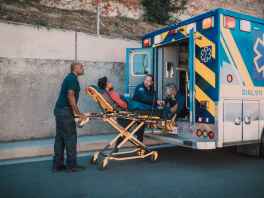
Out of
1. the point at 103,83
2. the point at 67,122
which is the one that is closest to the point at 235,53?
the point at 103,83

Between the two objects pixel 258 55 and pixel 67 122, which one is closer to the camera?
pixel 67 122

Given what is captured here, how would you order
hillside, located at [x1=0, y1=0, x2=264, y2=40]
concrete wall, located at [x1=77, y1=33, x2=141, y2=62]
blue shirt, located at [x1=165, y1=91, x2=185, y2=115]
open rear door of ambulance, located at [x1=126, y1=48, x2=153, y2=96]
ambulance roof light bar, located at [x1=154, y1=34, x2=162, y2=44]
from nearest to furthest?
blue shirt, located at [x1=165, y1=91, x2=185, y2=115]
ambulance roof light bar, located at [x1=154, y1=34, x2=162, y2=44]
open rear door of ambulance, located at [x1=126, y1=48, x2=153, y2=96]
concrete wall, located at [x1=77, y1=33, x2=141, y2=62]
hillside, located at [x1=0, y1=0, x2=264, y2=40]

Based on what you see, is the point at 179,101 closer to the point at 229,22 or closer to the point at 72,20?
the point at 229,22

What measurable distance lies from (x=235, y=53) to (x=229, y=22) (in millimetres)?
589

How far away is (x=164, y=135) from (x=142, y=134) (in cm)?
64

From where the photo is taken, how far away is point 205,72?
4.54 metres

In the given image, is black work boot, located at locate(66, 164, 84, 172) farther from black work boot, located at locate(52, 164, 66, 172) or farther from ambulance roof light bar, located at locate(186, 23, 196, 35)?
ambulance roof light bar, located at locate(186, 23, 196, 35)

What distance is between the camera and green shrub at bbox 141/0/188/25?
10.6 m

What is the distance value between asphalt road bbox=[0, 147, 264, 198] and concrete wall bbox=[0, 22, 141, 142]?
6.51ft

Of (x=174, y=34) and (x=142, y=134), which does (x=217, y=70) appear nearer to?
(x=174, y=34)

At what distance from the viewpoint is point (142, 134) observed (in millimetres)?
5594

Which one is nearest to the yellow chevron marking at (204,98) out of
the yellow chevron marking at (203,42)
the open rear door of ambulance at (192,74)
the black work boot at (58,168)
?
the open rear door of ambulance at (192,74)

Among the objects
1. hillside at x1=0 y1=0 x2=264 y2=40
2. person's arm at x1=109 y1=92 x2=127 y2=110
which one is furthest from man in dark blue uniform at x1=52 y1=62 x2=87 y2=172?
hillside at x1=0 y1=0 x2=264 y2=40

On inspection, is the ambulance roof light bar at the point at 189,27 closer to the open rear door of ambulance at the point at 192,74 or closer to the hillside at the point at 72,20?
the open rear door of ambulance at the point at 192,74
